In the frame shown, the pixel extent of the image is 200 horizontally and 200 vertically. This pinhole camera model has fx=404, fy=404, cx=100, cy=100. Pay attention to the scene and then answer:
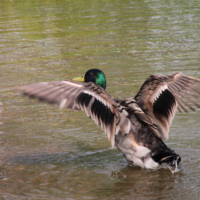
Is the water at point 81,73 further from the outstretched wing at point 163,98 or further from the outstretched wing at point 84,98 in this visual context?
the outstretched wing at point 84,98

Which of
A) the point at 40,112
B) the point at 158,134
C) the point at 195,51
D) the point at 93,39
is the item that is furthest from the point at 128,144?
the point at 93,39

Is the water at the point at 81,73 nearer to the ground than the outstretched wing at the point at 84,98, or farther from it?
nearer to the ground

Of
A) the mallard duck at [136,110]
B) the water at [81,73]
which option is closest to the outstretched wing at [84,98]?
the mallard duck at [136,110]

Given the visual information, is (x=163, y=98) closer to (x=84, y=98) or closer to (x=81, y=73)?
(x=84, y=98)

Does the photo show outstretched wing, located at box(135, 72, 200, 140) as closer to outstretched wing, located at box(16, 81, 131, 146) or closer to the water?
outstretched wing, located at box(16, 81, 131, 146)

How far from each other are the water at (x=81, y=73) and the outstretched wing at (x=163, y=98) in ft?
1.98

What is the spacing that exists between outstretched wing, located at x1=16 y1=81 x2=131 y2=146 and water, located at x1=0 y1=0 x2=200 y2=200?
2.51 ft

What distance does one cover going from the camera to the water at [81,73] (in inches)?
179

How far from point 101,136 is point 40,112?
5.18ft

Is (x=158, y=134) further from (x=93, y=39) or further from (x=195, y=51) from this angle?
(x=93, y=39)

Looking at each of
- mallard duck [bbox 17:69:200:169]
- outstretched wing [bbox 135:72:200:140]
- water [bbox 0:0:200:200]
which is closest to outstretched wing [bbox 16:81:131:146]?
mallard duck [bbox 17:69:200:169]

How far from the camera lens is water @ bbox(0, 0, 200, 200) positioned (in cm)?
455

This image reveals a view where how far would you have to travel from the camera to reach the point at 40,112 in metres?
6.99

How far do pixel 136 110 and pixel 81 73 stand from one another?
14.5ft
